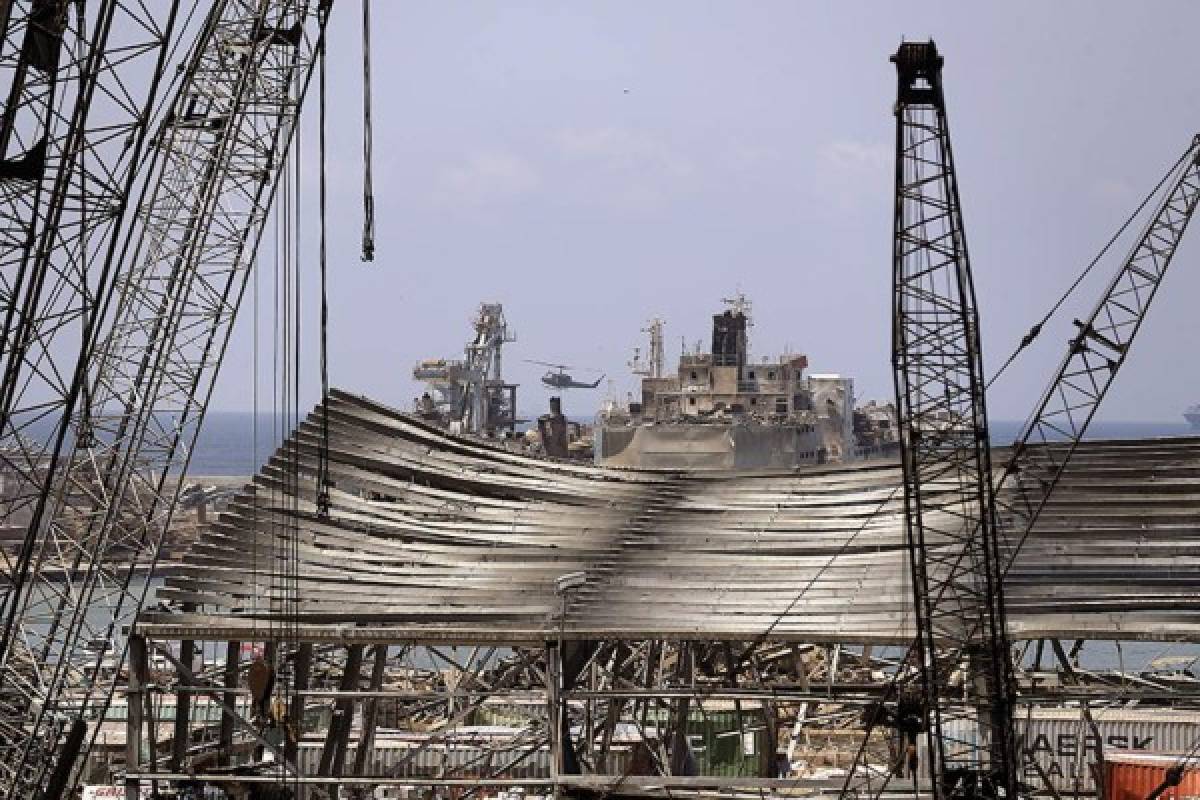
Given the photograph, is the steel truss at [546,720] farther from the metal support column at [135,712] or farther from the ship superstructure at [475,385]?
the ship superstructure at [475,385]

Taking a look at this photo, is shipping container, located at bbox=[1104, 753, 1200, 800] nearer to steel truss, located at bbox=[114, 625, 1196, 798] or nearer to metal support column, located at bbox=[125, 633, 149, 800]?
steel truss, located at bbox=[114, 625, 1196, 798]

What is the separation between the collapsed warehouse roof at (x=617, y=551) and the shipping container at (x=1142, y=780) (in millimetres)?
5164

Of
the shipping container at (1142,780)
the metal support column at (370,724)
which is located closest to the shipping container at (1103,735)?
the shipping container at (1142,780)

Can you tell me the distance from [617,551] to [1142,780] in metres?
12.4

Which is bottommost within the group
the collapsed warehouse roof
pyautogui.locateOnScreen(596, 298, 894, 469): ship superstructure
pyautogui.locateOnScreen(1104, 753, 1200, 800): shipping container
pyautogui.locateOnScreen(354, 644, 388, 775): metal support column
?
pyautogui.locateOnScreen(1104, 753, 1200, 800): shipping container

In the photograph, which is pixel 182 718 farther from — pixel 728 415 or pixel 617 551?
pixel 728 415

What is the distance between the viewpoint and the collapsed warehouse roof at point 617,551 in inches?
1620

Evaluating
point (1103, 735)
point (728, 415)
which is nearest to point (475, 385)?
point (728, 415)

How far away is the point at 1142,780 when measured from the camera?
45.3m

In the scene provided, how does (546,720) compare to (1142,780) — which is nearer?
(1142,780)

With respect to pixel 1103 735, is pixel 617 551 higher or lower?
higher

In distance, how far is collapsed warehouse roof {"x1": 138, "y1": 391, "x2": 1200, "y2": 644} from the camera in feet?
135

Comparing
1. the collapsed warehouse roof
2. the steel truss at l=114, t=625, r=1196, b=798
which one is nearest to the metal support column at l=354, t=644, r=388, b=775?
the steel truss at l=114, t=625, r=1196, b=798

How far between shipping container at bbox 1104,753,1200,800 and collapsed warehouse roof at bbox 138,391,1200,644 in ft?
16.9
